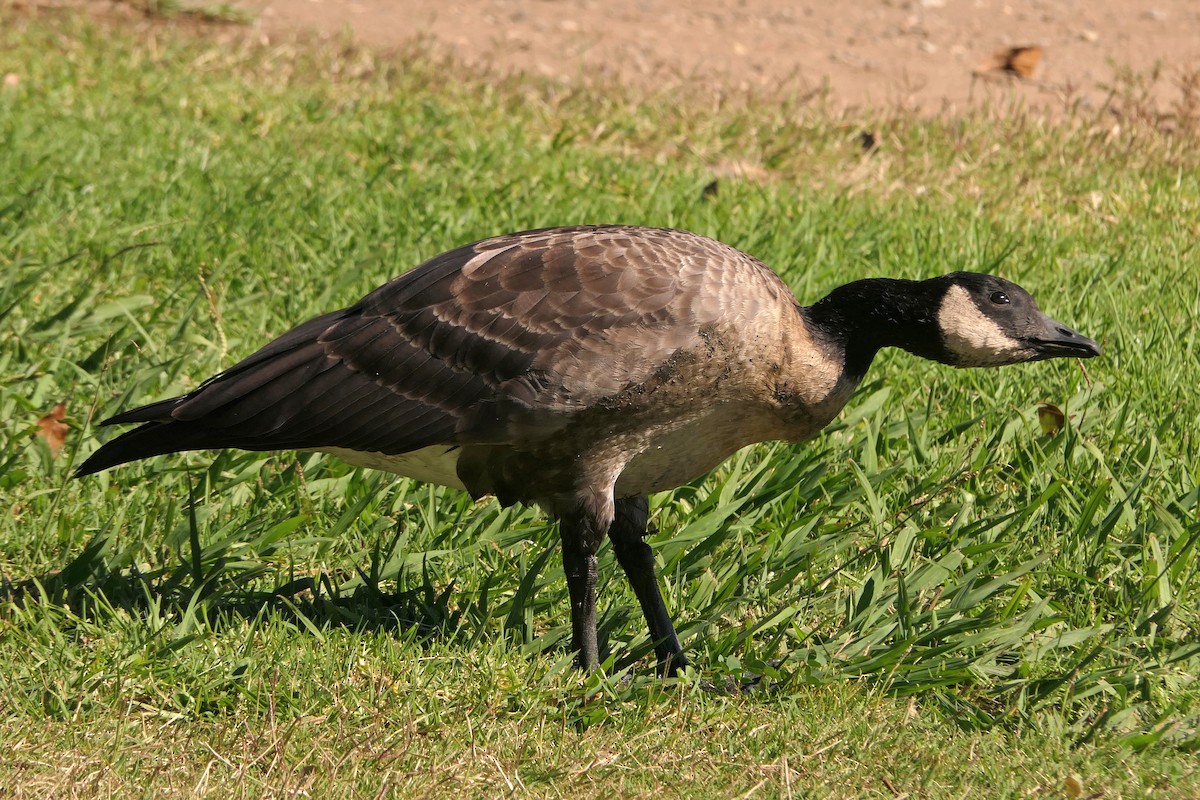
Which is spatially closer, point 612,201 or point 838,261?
point 838,261

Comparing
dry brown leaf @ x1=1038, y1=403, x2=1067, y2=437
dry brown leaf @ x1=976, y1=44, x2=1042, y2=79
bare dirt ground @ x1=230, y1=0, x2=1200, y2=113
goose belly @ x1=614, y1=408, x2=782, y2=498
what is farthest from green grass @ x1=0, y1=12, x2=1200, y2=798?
dry brown leaf @ x1=976, y1=44, x2=1042, y2=79

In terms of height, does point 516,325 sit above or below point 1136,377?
above

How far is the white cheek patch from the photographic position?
363cm

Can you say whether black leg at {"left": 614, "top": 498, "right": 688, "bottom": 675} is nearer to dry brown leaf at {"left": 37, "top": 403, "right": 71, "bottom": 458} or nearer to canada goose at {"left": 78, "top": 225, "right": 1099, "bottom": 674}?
canada goose at {"left": 78, "top": 225, "right": 1099, "bottom": 674}

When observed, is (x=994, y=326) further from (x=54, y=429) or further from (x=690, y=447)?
(x=54, y=429)

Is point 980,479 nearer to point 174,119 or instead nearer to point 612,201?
point 612,201

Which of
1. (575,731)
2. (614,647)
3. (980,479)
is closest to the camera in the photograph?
(575,731)

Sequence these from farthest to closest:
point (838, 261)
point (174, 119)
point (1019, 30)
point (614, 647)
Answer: point (1019, 30) < point (174, 119) < point (838, 261) < point (614, 647)

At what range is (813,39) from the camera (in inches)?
373

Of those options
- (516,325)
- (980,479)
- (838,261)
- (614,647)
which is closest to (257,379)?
(516,325)

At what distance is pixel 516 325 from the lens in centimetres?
352

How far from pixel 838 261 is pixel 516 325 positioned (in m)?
2.77

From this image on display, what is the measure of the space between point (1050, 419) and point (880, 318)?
1.30m

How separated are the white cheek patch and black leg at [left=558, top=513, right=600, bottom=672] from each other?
103 centimetres
